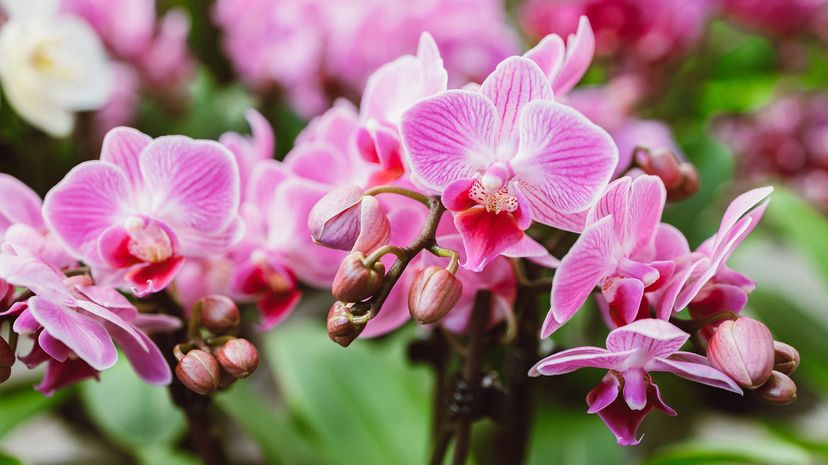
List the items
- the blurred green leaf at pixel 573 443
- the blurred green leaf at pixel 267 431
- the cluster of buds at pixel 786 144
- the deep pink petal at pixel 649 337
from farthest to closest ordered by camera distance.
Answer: the cluster of buds at pixel 786 144, the blurred green leaf at pixel 573 443, the blurred green leaf at pixel 267 431, the deep pink petal at pixel 649 337

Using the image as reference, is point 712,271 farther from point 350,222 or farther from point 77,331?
point 77,331

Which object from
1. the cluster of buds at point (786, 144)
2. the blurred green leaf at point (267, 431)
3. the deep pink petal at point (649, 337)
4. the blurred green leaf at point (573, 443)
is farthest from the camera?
the cluster of buds at point (786, 144)

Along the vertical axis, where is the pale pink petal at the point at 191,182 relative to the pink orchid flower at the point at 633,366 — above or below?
→ above

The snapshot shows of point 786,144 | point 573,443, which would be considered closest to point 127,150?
point 573,443

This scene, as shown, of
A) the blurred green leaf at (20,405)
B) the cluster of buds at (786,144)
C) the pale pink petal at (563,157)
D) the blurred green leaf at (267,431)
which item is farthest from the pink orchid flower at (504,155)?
the cluster of buds at (786,144)

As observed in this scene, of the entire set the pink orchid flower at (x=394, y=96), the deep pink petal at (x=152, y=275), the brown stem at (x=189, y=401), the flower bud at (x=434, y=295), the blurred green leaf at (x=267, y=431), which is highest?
the pink orchid flower at (x=394, y=96)

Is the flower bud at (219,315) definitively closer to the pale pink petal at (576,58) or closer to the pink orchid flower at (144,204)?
the pink orchid flower at (144,204)
